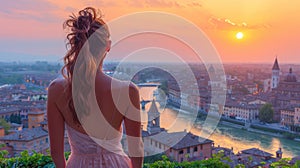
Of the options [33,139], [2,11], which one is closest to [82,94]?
[33,139]

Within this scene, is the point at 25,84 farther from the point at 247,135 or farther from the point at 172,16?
the point at 172,16

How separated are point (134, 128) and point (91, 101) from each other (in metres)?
0.11

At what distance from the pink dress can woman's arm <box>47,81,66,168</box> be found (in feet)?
0.07

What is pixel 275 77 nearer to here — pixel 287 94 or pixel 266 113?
pixel 287 94

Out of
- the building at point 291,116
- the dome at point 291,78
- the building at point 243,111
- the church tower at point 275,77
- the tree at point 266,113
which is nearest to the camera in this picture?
the building at point 291,116

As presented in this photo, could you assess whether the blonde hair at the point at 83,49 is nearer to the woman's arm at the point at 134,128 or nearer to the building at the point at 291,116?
the woman's arm at the point at 134,128

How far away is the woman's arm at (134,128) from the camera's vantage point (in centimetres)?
61

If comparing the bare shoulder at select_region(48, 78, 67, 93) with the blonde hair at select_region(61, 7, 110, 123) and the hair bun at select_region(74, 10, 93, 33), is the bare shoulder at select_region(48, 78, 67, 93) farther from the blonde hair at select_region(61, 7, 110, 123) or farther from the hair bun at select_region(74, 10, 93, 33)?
the hair bun at select_region(74, 10, 93, 33)

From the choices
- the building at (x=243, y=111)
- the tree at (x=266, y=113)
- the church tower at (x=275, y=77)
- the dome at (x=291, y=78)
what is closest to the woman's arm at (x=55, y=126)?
the building at (x=243, y=111)

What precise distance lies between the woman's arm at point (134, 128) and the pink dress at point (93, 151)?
0.10 feet

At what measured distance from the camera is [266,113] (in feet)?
38.5

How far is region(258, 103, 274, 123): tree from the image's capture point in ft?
37.9

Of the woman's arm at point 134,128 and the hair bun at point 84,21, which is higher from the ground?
the hair bun at point 84,21

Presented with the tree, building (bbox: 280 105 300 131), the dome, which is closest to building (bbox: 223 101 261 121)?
the tree
